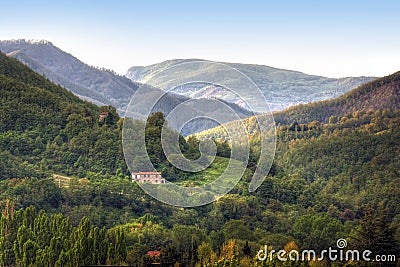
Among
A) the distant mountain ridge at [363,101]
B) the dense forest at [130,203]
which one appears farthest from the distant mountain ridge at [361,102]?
the dense forest at [130,203]

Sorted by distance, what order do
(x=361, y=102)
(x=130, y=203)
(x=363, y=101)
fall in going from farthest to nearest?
(x=361, y=102)
(x=363, y=101)
(x=130, y=203)

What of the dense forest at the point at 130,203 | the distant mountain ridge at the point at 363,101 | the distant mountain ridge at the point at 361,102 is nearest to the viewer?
the dense forest at the point at 130,203

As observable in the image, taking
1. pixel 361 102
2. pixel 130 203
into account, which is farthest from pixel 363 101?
pixel 130 203

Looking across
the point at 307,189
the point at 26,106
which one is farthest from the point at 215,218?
the point at 26,106

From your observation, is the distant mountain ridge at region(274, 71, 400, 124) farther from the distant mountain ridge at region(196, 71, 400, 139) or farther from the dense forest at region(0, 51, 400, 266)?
the dense forest at region(0, 51, 400, 266)

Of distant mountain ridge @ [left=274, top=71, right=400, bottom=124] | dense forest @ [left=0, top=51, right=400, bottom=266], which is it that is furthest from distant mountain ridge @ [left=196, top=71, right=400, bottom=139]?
dense forest @ [left=0, top=51, right=400, bottom=266]

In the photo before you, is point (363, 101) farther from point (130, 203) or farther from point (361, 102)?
point (130, 203)

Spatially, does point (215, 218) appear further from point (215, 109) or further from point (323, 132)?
point (323, 132)

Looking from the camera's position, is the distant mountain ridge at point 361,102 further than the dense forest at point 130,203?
Yes

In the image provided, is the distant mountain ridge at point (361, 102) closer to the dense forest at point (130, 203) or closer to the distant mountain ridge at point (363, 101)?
the distant mountain ridge at point (363, 101)
